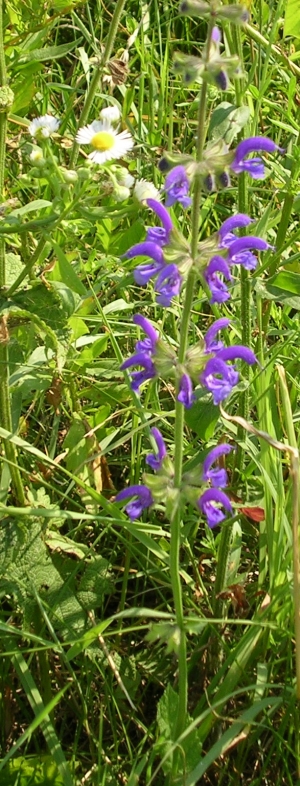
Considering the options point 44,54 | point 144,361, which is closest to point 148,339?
point 144,361

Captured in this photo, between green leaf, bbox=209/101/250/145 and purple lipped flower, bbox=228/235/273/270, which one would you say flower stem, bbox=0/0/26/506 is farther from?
purple lipped flower, bbox=228/235/273/270

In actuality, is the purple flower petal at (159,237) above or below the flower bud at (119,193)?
below

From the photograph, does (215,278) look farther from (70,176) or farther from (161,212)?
(70,176)

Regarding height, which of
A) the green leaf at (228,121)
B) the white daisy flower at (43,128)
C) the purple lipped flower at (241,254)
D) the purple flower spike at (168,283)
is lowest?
the purple flower spike at (168,283)

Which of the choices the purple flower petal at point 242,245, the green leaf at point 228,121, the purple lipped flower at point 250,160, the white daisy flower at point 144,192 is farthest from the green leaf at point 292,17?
the purple flower petal at point 242,245

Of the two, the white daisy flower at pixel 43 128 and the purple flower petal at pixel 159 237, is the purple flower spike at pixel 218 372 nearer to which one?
the purple flower petal at pixel 159 237

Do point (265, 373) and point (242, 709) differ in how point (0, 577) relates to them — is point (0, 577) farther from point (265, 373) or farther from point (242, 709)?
point (265, 373)

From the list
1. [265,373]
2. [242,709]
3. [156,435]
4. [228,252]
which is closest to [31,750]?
[242,709]
